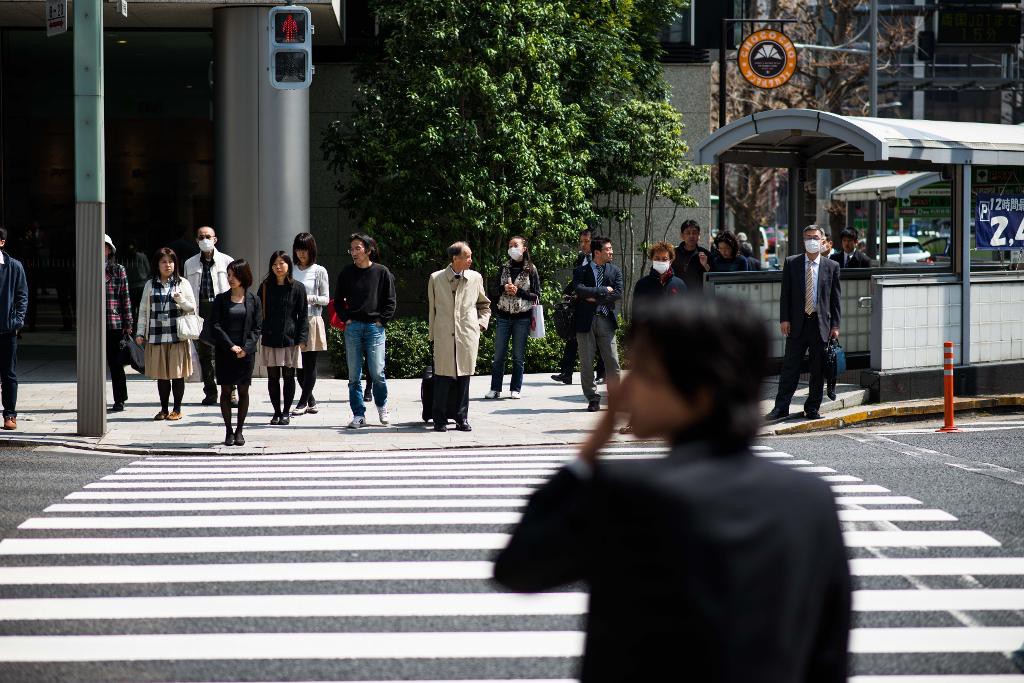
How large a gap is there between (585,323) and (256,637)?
8.83 metres

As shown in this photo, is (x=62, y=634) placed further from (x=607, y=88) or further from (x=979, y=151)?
(x=607, y=88)

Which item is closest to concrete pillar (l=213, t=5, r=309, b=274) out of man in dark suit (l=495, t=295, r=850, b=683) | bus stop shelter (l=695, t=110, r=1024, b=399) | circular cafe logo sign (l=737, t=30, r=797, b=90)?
bus stop shelter (l=695, t=110, r=1024, b=399)

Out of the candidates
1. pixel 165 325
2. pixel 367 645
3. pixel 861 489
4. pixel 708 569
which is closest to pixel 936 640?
pixel 367 645

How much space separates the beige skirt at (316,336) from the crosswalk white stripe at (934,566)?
26.9ft

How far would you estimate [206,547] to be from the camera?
793 cm

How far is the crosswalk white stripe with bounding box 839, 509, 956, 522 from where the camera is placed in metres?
8.65

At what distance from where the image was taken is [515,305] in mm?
15695

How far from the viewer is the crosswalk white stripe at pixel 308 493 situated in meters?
9.69

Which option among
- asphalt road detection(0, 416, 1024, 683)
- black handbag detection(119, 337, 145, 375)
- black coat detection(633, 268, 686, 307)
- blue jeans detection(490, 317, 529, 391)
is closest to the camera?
asphalt road detection(0, 416, 1024, 683)

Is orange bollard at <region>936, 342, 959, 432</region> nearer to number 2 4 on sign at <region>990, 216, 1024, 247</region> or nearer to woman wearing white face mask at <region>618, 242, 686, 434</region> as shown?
woman wearing white face mask at <region>618, 242, 686, 434</region>

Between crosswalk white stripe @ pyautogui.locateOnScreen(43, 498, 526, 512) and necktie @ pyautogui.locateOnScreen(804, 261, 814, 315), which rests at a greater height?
necktie @ pyautogui.locateOnScreen(804, 261, 814, 315)

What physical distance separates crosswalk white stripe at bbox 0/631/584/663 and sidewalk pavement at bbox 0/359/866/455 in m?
6.25

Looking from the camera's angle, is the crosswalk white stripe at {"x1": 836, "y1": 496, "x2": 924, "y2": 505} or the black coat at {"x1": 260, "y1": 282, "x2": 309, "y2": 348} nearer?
the crosswalk white stripe at {"x1": 836, "y1": 496, "x2": 924, "y2": 505}

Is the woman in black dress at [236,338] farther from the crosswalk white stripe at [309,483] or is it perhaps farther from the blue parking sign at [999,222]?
the blue parking sign at [999,222]
